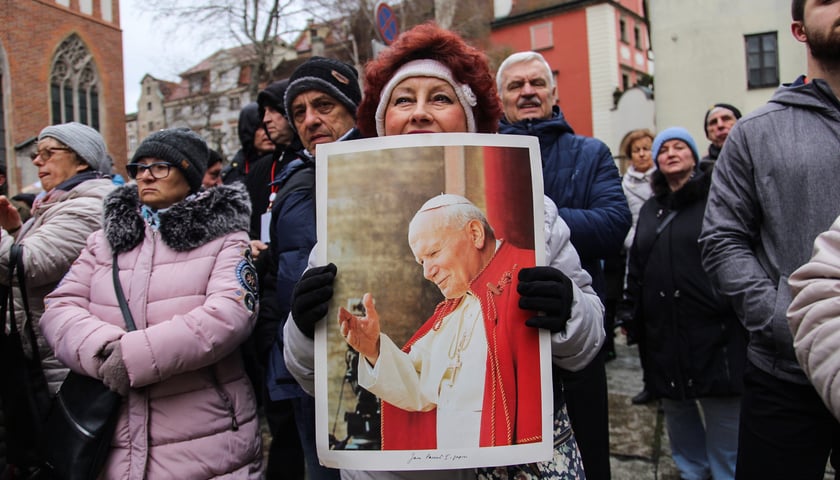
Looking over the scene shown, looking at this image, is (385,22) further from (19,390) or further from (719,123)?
(19,390)

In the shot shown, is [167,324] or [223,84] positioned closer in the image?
[167,324]

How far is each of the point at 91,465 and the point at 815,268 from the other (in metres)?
2.17

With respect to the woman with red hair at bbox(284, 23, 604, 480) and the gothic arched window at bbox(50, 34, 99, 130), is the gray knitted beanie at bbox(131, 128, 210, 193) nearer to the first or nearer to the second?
the woman with red hair at bbox(284, 23, 604, 480)

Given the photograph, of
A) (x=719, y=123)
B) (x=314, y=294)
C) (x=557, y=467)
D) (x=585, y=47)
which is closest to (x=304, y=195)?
(x=314, y=294)

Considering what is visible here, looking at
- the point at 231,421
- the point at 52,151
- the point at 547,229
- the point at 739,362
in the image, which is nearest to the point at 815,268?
the point at 547,229

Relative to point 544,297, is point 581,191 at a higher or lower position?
higher

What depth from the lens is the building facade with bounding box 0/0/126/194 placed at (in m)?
20.4

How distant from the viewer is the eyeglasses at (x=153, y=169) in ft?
7.88

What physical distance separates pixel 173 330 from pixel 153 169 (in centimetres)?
73

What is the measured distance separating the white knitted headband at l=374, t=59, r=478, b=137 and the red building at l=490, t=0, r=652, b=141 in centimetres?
3052

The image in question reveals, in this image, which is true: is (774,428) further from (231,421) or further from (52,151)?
(52,151)

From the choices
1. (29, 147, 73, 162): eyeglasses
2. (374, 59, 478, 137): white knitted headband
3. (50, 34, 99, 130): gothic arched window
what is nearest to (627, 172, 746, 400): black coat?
(374, 59, 478, 137): white knitted headband

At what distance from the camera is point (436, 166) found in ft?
4.00

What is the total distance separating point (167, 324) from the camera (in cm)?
206
